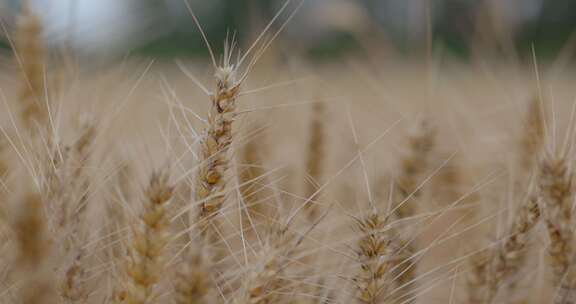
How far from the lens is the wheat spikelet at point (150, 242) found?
0.72 metres

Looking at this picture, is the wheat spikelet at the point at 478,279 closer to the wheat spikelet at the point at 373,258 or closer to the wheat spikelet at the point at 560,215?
the wheat spikelet at the point at 560,215

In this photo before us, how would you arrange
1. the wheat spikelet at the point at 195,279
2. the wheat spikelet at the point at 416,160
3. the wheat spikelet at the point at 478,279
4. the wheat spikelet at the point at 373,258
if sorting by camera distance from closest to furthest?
the wheat spikelet at the point at 195,279 → the wheat spikelet at the point at 373,258 → the wheat spikelet at the point at 478,279 → the wheat spikelet at the point at 416,160

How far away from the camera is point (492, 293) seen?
0.98m

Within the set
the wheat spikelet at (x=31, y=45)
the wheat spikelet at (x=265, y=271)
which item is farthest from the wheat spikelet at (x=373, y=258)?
→ the wheat spikelet at (x=31, y=45)

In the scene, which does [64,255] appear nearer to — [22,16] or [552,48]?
[22,16]

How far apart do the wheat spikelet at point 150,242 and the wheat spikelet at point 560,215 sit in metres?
0.55

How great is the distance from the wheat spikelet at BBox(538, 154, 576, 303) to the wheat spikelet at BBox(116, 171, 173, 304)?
1.80 feet

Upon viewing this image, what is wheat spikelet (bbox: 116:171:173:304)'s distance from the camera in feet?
2.36

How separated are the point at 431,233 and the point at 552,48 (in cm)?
1190

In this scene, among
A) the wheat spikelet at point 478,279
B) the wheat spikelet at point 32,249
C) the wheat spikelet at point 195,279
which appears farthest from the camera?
the wheat spikelet at point 478,279

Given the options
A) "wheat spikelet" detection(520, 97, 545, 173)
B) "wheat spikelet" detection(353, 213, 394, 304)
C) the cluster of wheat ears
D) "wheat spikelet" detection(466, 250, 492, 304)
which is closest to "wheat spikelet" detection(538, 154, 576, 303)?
the cluster of wheat ears

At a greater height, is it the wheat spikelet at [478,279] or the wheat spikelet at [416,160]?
the wheat spikelet at [416,160]

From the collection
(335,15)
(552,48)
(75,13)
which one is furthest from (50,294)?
(552,48)

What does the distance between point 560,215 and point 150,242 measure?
1.92 feet
